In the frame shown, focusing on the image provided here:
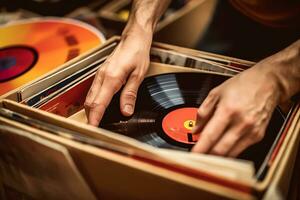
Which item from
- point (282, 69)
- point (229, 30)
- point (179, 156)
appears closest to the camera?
point (179, 156)

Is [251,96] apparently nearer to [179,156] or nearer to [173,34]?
[179,156]

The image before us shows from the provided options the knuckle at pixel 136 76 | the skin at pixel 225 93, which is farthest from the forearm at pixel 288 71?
the knuckle at pixel 136 76

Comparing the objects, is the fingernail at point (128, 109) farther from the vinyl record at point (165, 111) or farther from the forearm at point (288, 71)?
the forearm at point (288, 71)

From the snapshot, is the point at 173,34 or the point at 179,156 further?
the point at 173,34

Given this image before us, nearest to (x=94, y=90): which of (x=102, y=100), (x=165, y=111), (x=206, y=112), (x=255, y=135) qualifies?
(x=102, y=100)

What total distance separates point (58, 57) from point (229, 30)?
76cm

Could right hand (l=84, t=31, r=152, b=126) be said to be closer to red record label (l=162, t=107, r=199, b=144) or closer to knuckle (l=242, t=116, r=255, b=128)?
red record label (l=162, t=107, r=199, b=144)

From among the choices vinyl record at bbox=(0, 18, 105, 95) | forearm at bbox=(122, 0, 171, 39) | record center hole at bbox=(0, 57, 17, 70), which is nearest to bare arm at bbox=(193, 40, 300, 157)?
forearm at bbox=(122, 0, 171, 39)

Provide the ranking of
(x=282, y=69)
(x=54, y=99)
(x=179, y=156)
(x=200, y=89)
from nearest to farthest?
(x=179, y=156)
(x=282, y=69)
(x=54, y=99)
(x=200, y=89)

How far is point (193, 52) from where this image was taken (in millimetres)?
1041

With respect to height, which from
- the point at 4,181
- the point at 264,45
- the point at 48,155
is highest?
the point at 264,45

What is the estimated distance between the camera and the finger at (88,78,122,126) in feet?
2.79

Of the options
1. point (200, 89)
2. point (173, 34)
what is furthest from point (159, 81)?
point (173, 34)

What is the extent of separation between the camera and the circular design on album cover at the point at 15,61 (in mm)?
1142
